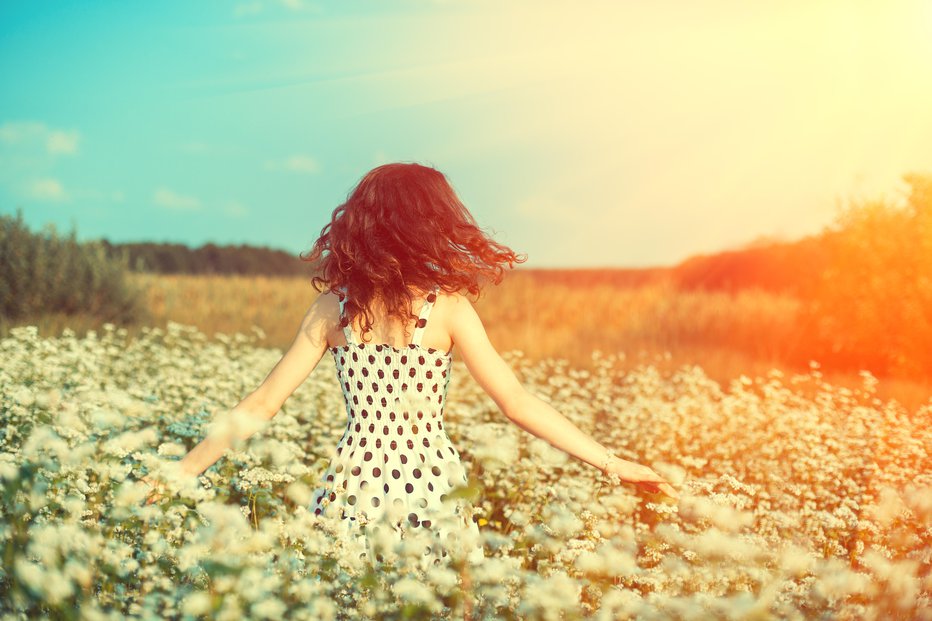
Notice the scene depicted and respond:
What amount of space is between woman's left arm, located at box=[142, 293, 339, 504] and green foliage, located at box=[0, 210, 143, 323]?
39.6 feet

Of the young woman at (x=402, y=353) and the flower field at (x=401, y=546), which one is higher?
the young woman at (x=402, y=353)

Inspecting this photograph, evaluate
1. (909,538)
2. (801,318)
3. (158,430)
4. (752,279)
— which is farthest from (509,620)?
(752,279)

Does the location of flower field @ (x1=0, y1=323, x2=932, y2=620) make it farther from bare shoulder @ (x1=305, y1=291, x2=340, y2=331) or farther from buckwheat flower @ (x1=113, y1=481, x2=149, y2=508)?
bare shoulder @ (x1=305, y1=291, x2=340, y2=331)

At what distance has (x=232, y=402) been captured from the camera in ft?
22.5

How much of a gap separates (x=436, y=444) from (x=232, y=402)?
363 cm

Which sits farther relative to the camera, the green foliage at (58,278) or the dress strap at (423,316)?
the green foliage at (58,278)

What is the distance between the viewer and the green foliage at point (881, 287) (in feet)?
44.7

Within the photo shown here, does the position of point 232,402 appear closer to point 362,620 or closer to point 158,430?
point 158,430

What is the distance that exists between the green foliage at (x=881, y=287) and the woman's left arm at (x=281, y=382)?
12662mm

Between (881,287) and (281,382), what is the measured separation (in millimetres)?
13142

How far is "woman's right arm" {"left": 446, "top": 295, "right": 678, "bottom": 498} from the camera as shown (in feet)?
11.7

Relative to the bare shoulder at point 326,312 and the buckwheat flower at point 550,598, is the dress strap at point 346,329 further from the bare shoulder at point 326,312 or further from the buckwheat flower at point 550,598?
the buckwheat flower at point 550,598

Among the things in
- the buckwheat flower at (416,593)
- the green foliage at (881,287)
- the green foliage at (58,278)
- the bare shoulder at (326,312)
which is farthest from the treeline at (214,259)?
the buckwheat flower at (416,593)

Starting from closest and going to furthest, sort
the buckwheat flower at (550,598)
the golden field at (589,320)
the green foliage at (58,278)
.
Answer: the buckwheat flower at (550,598) → the golden field at (589,320) → the green foliage at (58,278)
